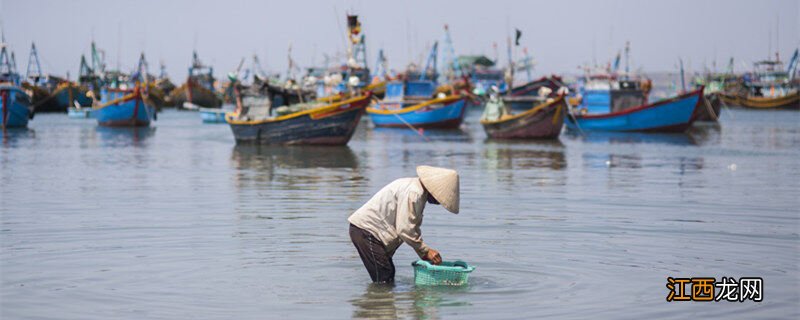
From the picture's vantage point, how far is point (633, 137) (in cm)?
4728

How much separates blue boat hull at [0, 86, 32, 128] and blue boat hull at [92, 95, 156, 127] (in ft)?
16.6

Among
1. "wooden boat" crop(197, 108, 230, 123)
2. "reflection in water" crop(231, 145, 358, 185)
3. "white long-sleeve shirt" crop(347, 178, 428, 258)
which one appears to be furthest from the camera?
"wooden boat" crop(197, 108, 230, 123)

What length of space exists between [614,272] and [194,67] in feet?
413

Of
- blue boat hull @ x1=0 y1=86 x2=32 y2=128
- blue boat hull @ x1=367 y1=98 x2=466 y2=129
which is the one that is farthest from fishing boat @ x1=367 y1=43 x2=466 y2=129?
blue boat hull @ x1=0 y1=86 x2=32 y2=128

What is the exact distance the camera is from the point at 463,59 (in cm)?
14288

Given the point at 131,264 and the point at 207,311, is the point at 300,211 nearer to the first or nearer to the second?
the point at 131,264

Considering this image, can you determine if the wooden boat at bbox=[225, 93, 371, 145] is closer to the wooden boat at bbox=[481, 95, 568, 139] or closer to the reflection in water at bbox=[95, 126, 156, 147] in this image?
the reflection in water at bbox=[95, 126, 156, 147]

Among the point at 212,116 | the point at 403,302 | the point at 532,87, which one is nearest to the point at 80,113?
the point at 212,116

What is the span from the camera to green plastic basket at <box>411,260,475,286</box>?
33.8ft

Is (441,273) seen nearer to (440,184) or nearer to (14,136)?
(440,184)

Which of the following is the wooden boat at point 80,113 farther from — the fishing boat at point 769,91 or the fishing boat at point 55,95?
the fishing boat at point 769,91

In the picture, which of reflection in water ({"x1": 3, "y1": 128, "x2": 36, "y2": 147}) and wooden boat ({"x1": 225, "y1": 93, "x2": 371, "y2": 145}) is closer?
wooden boat ({"x1": 225, "y1": 93, "x2": 371, "y2": 145})

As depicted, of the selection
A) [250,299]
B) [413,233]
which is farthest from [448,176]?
[250,299]

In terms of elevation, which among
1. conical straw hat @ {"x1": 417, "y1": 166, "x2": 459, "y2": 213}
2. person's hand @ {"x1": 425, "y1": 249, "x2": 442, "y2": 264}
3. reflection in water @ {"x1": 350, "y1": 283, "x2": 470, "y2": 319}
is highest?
conical straw hat @ {"x1": 417, "y1": 166, "x2": 459, "y2": 213}
